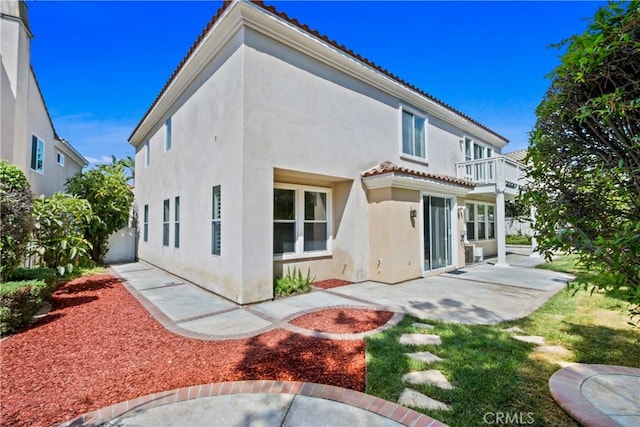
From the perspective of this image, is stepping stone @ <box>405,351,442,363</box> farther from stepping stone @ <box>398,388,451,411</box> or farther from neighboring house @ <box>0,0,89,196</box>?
neighboring house @ <box>0,0,89,196</box>

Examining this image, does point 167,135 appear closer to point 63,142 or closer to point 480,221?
point 63,142

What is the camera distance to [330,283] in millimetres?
10430

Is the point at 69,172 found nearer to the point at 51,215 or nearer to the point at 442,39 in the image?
the point at 51,215

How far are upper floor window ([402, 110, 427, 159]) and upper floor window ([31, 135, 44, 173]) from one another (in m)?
17.2

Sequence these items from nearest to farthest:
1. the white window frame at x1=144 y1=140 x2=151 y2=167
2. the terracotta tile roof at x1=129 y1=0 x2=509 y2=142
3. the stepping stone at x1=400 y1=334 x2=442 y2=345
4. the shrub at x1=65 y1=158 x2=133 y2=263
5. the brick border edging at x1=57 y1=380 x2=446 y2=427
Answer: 1. the brick border edging at x1=57 y1=380 x2=446 y2=427
2. the stepping stone at x1=400 y1=334 x2=442 y2=345
3. the terracotta tile roof at x1=129 y1=0 x2=509 y2=142
4. the shrub at x1=65 y1=158 x2=133 y2=263
5. the white window frame at x1=144 y1=140 x2=151 y2=167

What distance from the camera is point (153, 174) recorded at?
1573 cm

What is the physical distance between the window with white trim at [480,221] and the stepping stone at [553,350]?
40.1 ft

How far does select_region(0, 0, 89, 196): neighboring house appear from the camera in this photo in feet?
36.5

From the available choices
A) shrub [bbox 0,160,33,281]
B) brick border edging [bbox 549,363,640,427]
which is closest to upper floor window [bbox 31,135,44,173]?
shrub [bbox 0,160,33,281]

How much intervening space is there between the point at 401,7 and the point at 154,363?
11.8 metres

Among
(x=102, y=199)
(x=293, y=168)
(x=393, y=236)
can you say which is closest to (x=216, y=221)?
(x=293, y=168)

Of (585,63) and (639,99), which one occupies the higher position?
(585,63)

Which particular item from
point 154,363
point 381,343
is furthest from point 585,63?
point 154,363

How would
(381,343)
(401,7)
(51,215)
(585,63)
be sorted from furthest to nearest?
(401,7)
(51,215)
(381,343)
(585,63)
